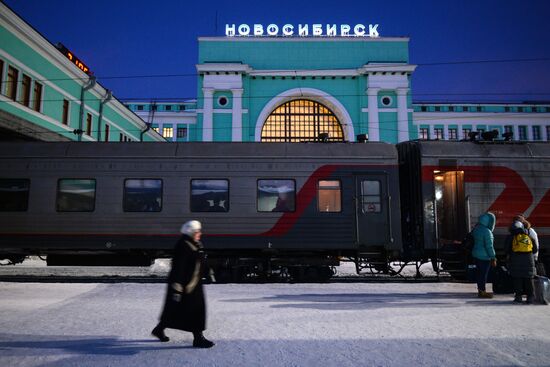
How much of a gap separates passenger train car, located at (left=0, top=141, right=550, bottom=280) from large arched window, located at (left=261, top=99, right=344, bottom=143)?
95.7 ft

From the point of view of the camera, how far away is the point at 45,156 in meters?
12.2

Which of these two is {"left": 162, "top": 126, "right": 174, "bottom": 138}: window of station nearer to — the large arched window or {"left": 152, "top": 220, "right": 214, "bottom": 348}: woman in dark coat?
the large arched window

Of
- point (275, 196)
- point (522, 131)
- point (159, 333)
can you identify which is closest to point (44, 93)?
point (275, 196)

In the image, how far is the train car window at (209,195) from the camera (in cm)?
1199

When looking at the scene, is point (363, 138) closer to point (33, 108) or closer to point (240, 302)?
point (240, 302)

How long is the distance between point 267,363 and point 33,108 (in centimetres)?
2342

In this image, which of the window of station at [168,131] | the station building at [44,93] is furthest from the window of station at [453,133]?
the station building at [44,93]

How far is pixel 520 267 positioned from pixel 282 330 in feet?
19.0

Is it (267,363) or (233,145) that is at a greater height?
(233,145)

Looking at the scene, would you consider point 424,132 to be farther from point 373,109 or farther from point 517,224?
point 517,224

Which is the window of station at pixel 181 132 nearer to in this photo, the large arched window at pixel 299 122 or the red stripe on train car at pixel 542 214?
the large arched window at pixel 299 122

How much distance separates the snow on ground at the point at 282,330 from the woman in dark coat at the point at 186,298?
0.24 metres

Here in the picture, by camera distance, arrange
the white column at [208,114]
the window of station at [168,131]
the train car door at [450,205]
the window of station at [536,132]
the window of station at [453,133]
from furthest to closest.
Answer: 1. the window of station at [536,132]
2. the window of station at [453,133]
3. the window of station at [168,131]
4. the white column at [208,114]
5. the train car door at [450,205]

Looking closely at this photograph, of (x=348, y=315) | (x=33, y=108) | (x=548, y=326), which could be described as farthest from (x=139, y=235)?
(x=33, y=108)
